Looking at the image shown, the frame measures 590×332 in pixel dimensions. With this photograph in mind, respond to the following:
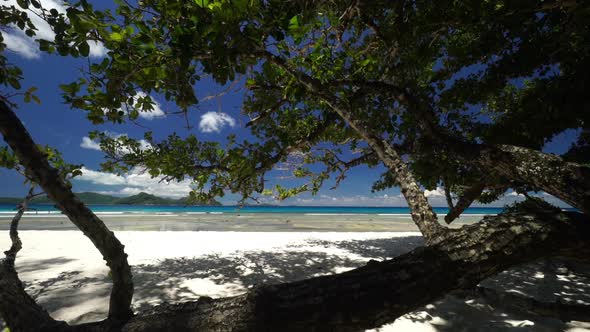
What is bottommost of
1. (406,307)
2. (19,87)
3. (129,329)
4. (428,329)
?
(428,329)

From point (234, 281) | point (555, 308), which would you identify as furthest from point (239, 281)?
point (555, 308)

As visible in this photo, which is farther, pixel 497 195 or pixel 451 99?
pixel 497 195

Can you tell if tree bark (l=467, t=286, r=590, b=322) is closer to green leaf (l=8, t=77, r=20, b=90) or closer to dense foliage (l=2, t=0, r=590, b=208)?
dense foliage (l=2, t=0, r=590, b=208)

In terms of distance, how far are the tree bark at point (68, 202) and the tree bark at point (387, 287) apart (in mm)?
324

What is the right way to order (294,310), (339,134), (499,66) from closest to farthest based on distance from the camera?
1. (294,310)
2. (499,66)
3. (339,134)

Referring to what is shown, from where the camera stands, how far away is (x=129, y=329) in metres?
1.31

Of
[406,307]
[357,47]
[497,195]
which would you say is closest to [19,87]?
[406,307]

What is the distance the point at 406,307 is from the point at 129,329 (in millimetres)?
1476

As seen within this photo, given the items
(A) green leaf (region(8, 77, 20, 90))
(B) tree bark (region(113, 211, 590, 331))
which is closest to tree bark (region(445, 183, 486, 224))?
(B) tree bark (region(113, 211, 590, 331))

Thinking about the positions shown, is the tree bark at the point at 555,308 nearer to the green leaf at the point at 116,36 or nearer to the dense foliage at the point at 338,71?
the dense foliage at the point at 338,71

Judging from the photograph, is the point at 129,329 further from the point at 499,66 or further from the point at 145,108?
the point at 499,66

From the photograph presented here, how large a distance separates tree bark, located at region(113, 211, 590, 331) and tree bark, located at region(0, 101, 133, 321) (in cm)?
32

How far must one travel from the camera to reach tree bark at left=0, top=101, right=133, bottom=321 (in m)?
1.33

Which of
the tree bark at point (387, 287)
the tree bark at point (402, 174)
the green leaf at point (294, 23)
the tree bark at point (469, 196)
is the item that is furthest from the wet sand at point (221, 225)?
the green leaf at point (294, 23)
